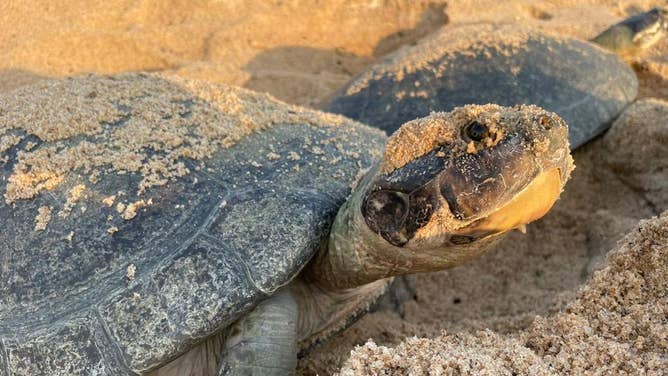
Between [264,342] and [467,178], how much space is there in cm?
84

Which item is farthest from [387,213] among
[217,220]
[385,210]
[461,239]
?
[217,220]

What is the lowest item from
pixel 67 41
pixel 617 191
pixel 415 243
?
pixel 617 191

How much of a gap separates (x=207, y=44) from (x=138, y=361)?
397 centimetres

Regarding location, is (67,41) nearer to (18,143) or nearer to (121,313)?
(18,143)

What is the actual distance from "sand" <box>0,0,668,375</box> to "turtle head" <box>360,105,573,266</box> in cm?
32

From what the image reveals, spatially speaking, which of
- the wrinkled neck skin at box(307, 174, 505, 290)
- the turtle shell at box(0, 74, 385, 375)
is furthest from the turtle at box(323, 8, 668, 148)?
the wrinkled neck skin at box(307, 174, 505, 290)

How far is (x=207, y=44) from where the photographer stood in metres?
5.37

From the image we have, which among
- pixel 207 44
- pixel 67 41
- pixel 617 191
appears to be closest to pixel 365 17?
pixel 207 44

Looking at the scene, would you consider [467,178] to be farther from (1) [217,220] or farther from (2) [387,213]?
(1) [217,220]

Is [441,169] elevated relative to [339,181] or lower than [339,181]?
elevated

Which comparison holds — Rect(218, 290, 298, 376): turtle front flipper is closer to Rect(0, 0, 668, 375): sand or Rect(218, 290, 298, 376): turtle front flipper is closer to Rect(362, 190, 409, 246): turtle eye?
Rect(0, 0, 668, 375): sand

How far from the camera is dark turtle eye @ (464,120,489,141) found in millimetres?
1698

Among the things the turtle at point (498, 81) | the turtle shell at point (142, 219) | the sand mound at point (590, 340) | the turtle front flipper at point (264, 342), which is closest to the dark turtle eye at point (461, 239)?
the sand mound at point (590, 340)

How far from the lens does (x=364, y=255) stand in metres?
2.06
